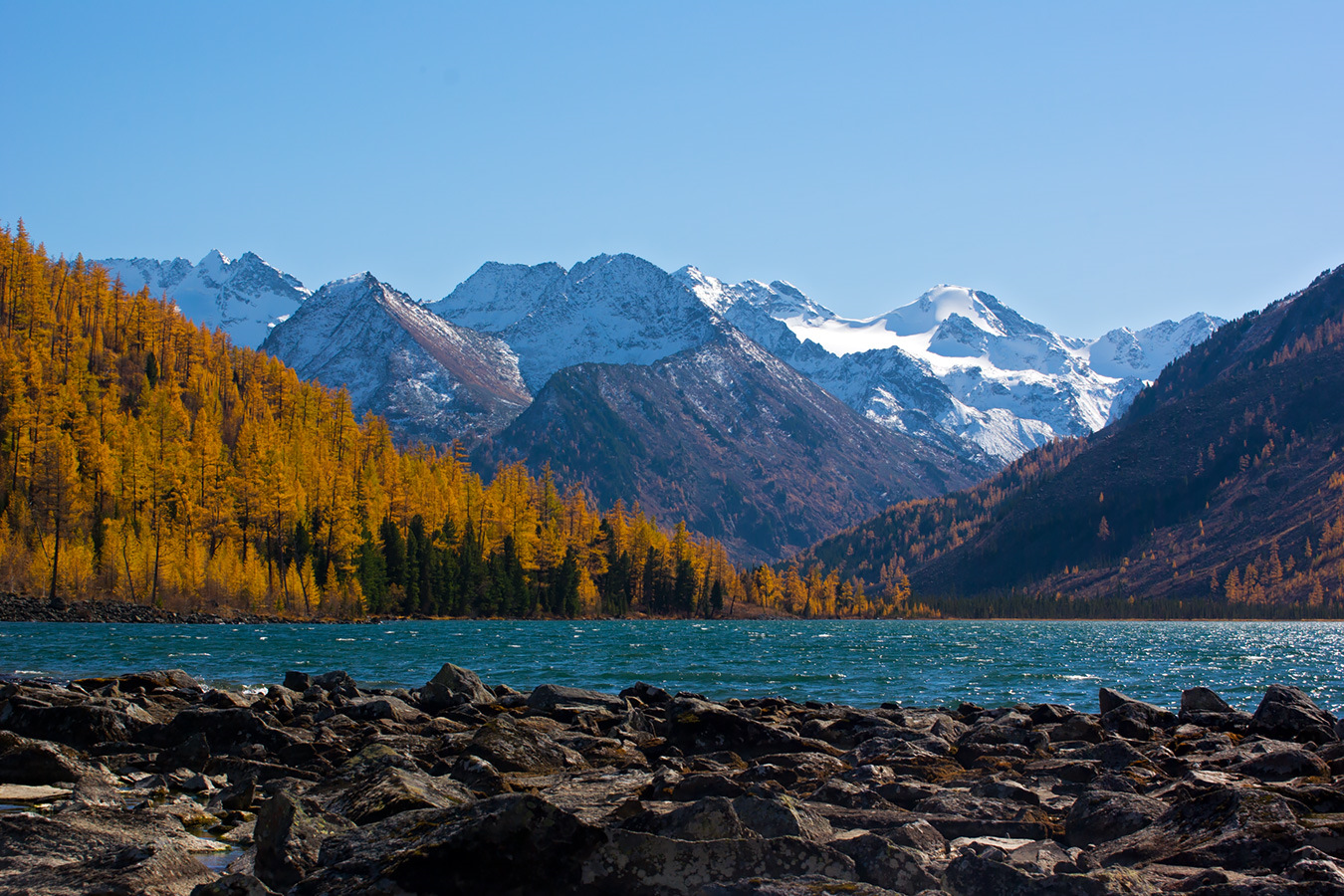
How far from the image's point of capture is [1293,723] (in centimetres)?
2733

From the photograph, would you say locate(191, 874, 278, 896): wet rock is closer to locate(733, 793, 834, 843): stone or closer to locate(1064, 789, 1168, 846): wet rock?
locate(733, 793, 834, 843): stone

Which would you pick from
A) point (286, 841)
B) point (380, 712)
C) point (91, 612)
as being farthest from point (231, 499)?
point (286, 841)

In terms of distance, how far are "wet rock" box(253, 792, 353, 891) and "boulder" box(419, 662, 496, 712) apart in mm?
16636

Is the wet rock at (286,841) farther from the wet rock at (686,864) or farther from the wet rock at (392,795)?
the wet rock at (686,864)

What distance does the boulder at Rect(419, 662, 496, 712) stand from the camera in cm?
3052

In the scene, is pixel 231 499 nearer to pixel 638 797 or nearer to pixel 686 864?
pixel 638 797

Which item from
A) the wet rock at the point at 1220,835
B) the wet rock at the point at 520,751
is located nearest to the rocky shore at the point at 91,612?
the wet rock at the point at 520,751

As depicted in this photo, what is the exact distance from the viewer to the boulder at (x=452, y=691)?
30.5 meters

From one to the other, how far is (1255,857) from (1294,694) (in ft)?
65.7

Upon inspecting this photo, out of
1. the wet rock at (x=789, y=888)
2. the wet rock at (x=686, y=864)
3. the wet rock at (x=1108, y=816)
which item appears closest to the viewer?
the wet rock at (x=789, y=888)

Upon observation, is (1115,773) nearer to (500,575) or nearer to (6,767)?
(6,767)

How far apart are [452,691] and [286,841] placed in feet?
61.2

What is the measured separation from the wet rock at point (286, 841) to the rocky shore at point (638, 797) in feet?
0.12

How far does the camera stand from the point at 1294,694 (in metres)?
29.8
